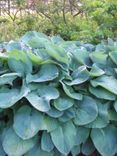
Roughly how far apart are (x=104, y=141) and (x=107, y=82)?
375 millimetres

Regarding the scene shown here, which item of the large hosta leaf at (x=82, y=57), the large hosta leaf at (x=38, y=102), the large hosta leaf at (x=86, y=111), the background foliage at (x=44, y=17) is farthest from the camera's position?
the background foliage at (x=44, y=17)

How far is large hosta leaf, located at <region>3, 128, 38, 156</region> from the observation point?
2100 mm

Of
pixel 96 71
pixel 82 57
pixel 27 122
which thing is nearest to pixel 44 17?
pixel 82 57

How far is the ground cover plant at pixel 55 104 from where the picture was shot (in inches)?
83.0

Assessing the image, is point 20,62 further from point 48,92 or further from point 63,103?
point 63,103

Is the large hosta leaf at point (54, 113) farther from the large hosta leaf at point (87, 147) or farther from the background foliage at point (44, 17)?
the background foliage at point (44, 17)

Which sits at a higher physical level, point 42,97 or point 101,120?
point 42,97

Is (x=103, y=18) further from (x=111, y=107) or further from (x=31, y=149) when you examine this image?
(x=31, y=149)

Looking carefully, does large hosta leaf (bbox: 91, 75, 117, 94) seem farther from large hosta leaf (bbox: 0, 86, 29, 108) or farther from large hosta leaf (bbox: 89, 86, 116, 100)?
large hosta leaf (bbox: 0, 86, 29, 108)

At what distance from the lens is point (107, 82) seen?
2258mm

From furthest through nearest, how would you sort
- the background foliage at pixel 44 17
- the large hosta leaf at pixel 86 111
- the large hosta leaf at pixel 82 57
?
1. the background foliage at pixel 44 17
2. the large hosta leaf at pixel 82 57
3. the large hosta leaf at pixel 86 111

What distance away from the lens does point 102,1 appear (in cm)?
435

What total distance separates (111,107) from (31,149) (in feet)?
1.91

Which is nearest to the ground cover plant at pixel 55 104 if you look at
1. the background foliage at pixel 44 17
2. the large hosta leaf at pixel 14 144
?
the large hosta leaf at pixel 14 144
